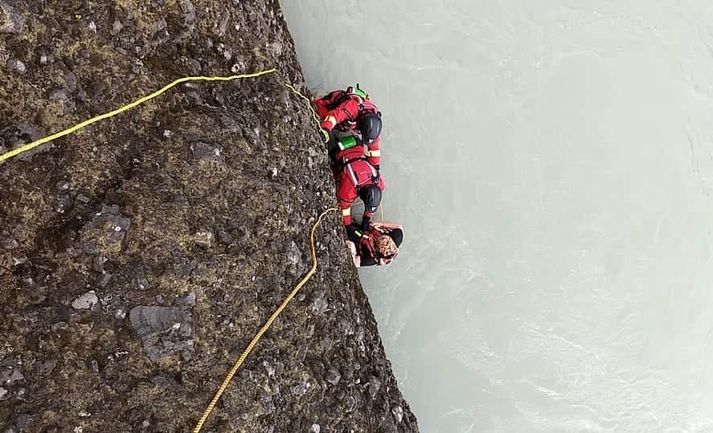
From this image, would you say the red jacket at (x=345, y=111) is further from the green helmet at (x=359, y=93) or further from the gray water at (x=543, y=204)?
the gray water at (x=543, y=204)

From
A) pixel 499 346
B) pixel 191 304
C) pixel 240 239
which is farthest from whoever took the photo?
pixel 499 346

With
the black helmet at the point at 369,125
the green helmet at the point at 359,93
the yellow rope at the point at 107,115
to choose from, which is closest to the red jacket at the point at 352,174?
the black helmet at the point at 369,125

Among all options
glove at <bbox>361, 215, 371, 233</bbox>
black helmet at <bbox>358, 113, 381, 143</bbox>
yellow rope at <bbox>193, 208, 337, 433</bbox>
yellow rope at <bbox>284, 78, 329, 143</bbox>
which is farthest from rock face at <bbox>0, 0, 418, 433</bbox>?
glove at <bbox>361, 215, 371, 233</bbox>

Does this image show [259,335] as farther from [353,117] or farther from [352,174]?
[353,117]

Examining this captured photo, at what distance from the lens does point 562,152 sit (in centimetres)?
484

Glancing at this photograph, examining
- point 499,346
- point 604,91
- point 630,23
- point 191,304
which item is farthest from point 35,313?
point 630,23

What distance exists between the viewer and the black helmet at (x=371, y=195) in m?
4.14

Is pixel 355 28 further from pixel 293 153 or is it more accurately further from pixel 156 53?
pixel 156 53

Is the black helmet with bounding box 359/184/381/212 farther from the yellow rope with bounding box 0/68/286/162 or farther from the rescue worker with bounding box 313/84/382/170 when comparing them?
the yellow rope with bounding box 0/68/286/162

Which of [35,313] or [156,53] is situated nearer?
[35,313]

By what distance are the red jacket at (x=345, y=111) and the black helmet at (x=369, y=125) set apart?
0.03 metres

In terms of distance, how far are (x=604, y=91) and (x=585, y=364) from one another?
2.00 m

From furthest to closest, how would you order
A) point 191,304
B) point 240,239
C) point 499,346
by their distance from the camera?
point 499,346, point 240,239, point 191,304

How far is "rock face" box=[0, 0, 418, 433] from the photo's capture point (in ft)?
8.66
